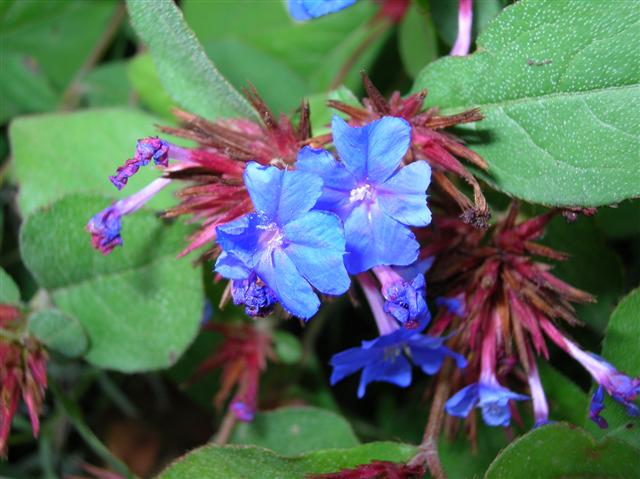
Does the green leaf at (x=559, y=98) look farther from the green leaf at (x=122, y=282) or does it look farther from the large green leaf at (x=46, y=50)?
the large green leaf at (x=46, y=50)

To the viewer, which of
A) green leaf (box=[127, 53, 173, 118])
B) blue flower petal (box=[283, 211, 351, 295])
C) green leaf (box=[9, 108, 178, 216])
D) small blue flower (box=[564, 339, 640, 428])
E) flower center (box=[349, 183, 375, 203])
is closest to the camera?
blue flower petal (box=[283, 211, 351, 295])

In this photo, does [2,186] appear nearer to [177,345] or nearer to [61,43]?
[61,43]

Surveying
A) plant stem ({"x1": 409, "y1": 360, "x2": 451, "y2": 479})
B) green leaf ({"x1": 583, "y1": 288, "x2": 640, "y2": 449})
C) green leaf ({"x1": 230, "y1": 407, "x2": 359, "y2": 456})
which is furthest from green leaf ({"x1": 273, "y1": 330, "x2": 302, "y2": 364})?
green leaf ({"x1": 583, "y1": 288, "x2": 640, "y2": 449})

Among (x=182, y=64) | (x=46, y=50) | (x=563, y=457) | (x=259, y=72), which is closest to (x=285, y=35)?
(x=259, y=72)

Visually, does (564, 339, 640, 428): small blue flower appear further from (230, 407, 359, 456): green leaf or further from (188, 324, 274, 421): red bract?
(188, 324, 274, 421): red bract

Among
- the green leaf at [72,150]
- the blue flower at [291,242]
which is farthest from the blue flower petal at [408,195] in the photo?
the green leaf at [72,150]

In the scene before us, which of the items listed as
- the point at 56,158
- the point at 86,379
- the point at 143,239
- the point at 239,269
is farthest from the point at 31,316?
the point at 239,269
